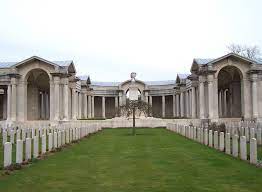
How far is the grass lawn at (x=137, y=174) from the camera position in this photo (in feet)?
28.1

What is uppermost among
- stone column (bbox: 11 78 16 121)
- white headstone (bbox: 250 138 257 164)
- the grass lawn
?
stone column (bbox: 11 78 16 121)

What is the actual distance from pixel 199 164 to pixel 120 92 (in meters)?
55.8

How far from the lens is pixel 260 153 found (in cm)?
1511

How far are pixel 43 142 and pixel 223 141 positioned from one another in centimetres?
780

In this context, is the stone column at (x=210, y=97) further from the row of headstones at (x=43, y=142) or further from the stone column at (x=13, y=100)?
the stone column at (x=13, y=100)

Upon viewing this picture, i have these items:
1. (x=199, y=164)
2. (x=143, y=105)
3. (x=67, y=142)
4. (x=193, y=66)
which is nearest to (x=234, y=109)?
(x=193, y=66)

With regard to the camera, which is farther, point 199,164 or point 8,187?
point 199,164

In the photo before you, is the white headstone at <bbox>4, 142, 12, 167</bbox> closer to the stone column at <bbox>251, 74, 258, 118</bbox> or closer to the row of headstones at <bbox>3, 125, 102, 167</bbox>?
the row of headstones at <bbox>3, 125, 102, 167</bbox>

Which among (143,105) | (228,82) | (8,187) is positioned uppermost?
(228,82)

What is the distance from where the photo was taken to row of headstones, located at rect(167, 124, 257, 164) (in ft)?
40.3

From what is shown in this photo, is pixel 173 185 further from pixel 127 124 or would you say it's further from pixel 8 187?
pixel 127 124

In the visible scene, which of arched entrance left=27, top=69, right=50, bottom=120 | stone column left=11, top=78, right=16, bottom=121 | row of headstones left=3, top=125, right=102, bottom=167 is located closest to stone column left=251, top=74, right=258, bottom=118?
row of headstones left=3, top=125, right=102, bottom=167

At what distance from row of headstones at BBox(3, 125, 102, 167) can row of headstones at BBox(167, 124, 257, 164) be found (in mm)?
7367

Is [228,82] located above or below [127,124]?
above
